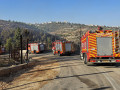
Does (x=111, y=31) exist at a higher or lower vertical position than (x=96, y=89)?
higher

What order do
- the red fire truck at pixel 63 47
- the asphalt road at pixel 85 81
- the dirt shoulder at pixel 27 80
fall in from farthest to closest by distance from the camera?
1. the red fire truck at pixel 63 47
2. the dirt shoulder at pixel 27 80
3. the asphalt road at pixel 85 81

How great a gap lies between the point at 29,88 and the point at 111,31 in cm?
972

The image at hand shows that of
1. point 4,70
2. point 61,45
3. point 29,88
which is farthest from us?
point 61,45

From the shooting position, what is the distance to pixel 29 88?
7332 millimetres

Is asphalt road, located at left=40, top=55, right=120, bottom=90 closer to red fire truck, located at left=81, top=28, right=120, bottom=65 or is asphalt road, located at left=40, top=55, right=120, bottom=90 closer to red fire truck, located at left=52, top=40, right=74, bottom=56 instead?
red fire truck, located at left=81, top=28, right=120, bottom=65

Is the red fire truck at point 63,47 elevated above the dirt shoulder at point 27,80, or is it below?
above

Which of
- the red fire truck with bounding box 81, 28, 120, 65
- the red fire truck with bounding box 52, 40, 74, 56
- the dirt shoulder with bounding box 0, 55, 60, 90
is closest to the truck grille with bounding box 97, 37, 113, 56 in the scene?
the red fire truck with bounding box 81, 28, 120, 65

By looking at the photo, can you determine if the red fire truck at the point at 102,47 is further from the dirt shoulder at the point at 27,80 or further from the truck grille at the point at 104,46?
the dirt shoulder at the point at 27,80

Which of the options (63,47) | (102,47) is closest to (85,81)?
(102,47)

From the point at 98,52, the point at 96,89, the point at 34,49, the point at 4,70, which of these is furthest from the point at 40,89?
the point at 34,49

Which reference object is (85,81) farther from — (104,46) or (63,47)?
(63,47)

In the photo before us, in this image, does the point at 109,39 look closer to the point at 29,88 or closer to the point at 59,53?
the point at 29,88

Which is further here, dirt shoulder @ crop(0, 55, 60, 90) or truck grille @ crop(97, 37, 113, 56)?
truck grille @ crop(97, 37, 113, 56)

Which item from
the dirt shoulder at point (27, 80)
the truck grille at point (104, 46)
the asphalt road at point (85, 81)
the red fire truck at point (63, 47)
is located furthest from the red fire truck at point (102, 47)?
the red fire truck at point (63, 47)
